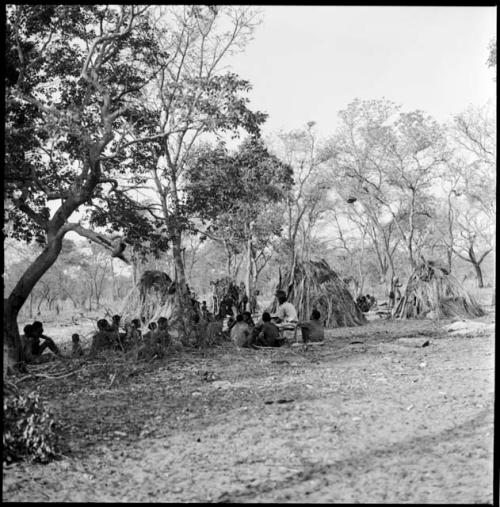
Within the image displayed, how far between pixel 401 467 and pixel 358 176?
20578 mm

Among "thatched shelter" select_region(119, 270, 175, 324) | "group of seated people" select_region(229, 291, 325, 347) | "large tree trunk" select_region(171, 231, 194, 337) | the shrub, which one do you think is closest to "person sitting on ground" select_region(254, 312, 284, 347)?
"group of seated people" select_region(229, 291, 325, 347)

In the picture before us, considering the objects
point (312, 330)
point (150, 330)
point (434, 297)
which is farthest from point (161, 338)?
point (434, 297)

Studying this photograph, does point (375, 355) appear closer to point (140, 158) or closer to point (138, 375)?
→ point (138, 375)

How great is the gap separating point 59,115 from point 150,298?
796cm

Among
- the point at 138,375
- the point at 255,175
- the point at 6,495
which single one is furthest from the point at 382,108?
the point at 6,495

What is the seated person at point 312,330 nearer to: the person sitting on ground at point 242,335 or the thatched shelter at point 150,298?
the person sitting on ground at point 242,335

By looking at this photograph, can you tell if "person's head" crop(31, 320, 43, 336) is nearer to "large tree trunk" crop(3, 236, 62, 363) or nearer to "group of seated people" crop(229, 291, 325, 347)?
"large tree trunk" crop(3, 236, 62, 363)

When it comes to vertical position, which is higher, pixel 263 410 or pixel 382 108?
pixel 382 108

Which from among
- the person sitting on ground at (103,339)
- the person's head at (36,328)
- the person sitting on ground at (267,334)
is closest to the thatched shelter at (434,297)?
the person sitting on ground at (267,334)

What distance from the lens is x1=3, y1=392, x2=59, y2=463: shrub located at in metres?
4.27

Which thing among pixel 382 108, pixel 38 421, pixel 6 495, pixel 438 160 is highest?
pixel 382 108

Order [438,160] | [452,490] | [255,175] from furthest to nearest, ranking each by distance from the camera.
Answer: [438,160] → [255,175] → [452,490]

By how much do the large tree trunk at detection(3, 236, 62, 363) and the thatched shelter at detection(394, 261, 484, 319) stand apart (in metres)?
11.0

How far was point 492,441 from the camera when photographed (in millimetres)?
4555
